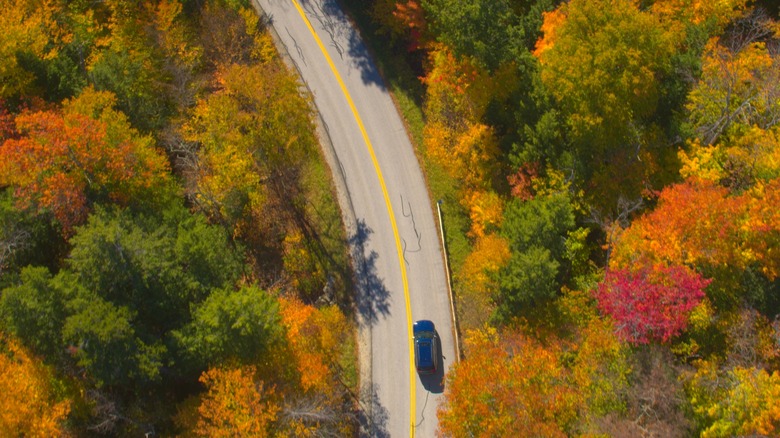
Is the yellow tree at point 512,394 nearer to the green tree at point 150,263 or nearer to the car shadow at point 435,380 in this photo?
the car shadow at point 435,380

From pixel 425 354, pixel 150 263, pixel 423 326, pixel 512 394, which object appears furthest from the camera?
pixel 423 326

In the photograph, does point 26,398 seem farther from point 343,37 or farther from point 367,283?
point 343,37

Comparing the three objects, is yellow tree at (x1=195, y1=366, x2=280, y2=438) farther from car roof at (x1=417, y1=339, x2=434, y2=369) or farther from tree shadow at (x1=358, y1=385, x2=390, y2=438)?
car roof at (x1=417, y1=339, x2=434, y2=369)

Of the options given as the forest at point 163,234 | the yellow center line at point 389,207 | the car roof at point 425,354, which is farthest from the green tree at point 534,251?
the forest at point 163,234

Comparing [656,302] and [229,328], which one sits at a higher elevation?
[229,328]

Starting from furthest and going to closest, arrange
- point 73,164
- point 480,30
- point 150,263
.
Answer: point 480,30 → point 73,164 → point 150,263

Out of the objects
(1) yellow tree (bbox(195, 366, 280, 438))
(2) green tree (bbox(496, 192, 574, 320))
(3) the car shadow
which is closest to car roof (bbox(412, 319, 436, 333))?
(3) the car shadow

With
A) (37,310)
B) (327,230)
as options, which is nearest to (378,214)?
(327,230)

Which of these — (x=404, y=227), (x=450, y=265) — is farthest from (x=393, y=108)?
(x=450, y=265)
